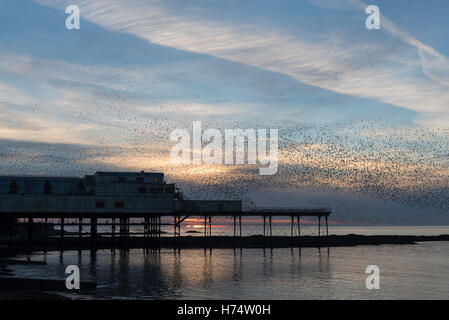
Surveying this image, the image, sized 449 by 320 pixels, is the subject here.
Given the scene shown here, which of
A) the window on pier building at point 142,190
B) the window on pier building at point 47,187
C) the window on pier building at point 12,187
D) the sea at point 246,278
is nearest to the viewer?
the sea at point 246,278

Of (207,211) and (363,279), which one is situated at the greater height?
(207,211)

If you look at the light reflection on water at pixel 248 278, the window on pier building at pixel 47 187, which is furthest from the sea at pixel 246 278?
the window on pier building at pixel 47 187

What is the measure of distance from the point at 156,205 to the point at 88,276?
2432cm

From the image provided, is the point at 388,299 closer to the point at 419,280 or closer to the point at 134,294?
the point at 419,280

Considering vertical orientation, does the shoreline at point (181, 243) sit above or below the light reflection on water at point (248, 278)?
below

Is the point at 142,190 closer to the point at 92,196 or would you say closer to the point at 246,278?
the point at 92,196

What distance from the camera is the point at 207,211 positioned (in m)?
86.9

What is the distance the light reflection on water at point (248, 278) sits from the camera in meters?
46.8
